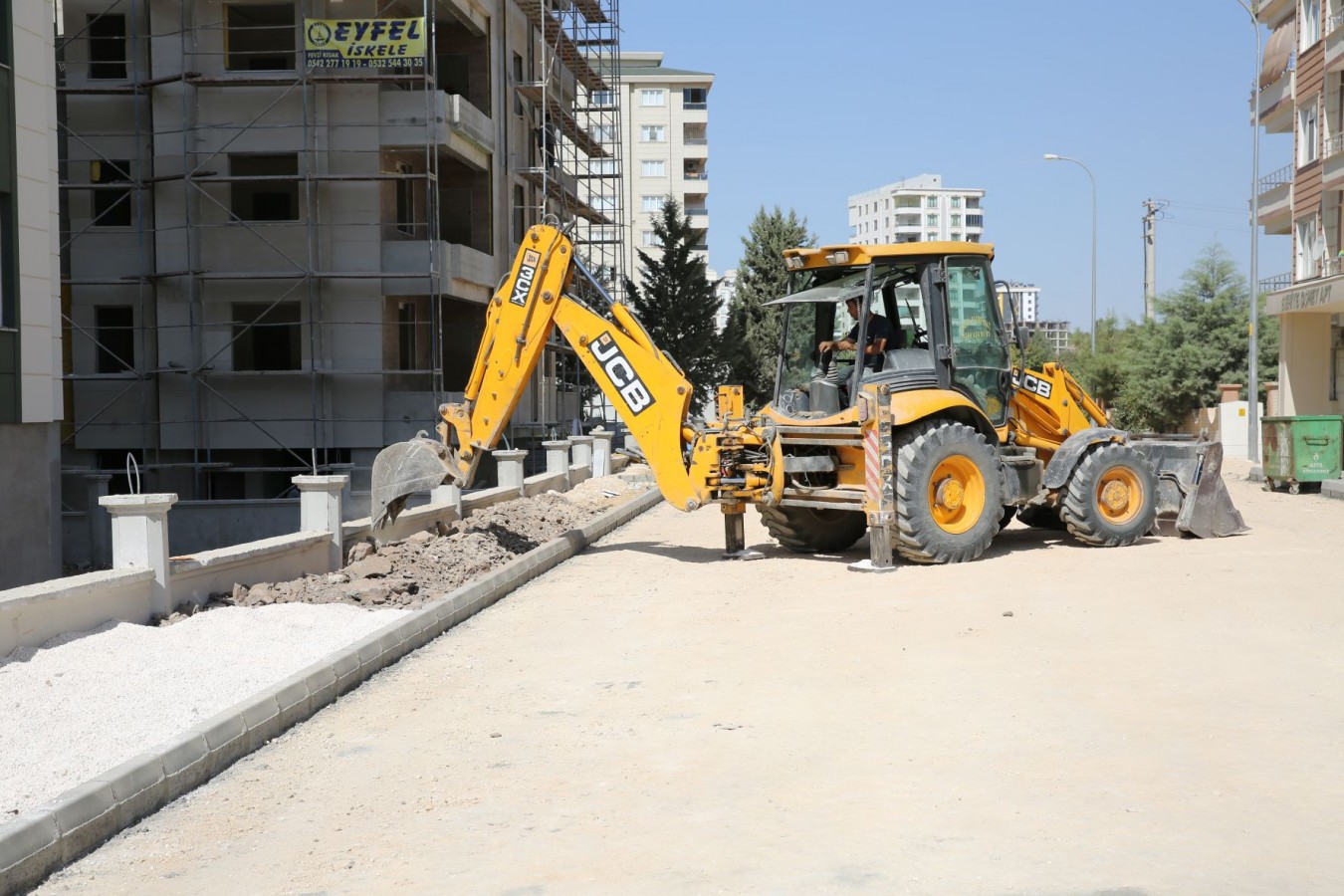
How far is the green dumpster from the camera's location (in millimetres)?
25422

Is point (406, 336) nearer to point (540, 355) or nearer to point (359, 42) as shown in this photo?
point (359, 42)

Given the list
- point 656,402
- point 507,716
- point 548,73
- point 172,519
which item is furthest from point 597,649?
point 548,73

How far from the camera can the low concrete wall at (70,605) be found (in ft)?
28.1

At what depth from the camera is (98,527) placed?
23.2 meters

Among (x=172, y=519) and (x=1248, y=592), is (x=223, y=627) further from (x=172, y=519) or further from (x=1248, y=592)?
(x=172, y=519)

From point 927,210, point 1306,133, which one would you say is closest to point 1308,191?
point 1306,133

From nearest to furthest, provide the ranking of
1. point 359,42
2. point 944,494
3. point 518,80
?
1. point 944,494
2. point 359,42
3. point 518,80

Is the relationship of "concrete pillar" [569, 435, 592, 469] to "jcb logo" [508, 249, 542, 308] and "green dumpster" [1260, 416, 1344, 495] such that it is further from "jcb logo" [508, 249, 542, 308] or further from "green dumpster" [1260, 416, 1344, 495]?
"jcb logo" [508, 249, 542, 308]

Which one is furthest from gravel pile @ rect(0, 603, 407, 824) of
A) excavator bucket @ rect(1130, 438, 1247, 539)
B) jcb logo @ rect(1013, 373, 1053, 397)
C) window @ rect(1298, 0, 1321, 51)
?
window @ rect(1298, 0, 1321, 51)

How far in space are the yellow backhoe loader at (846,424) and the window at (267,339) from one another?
14.6m

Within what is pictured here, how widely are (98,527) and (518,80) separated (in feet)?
66.6

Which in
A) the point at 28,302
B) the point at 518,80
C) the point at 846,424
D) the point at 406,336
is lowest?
the point at 846,424

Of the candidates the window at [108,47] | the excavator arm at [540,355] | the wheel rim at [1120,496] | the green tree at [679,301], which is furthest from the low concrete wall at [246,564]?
the green tree at [679,301]

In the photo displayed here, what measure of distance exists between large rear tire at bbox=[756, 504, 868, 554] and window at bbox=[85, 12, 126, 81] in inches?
783
